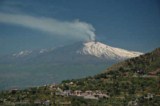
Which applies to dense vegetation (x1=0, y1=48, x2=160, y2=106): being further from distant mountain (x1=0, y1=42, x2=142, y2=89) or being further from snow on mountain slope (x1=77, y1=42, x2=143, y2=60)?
snow on mountain slope (x1=77, y1=42, x2=143, y2=60)

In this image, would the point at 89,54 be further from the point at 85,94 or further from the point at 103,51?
the point at 85,94

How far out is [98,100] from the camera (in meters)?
20.7

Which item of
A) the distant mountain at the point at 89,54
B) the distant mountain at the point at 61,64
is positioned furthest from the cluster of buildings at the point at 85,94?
the distant mountain at the point at 89,54

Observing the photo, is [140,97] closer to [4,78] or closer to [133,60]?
[133,60]

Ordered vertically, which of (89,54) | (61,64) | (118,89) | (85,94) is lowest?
(85,94)

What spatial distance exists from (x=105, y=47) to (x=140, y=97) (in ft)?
331

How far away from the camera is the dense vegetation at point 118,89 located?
1991 centimetres

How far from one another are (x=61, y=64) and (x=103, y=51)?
1751cm

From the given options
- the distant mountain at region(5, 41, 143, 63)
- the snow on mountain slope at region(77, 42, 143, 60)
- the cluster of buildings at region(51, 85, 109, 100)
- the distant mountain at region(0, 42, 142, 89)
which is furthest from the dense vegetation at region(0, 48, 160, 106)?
the snow on mountain slope at region(77, 42, 143, 60)

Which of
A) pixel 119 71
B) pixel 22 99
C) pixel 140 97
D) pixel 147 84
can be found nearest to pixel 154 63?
pixel 119 71

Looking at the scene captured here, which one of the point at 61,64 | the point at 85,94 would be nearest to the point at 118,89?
the point at 85,94

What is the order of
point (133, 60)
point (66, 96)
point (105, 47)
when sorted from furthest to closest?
1. point (105, 47)
2. point (133, 60)
3. point (66, 96)

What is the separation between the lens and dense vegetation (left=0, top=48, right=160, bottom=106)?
65.3 ft

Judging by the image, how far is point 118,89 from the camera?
74.0ft
